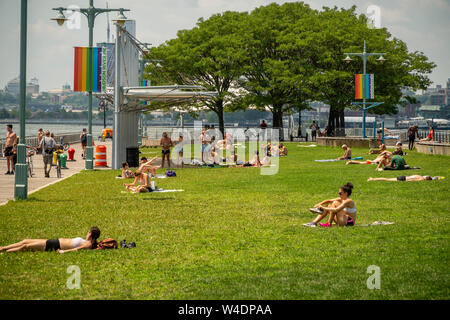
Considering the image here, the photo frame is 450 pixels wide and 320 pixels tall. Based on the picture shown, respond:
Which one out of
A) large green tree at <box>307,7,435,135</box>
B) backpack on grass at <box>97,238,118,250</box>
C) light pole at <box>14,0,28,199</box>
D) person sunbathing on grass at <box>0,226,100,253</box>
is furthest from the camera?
large green tree at <box>307,7,435,135</box>

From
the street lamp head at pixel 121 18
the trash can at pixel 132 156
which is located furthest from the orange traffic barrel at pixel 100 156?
the street lamp head at pixel 121 18

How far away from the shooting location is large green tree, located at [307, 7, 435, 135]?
211 ft

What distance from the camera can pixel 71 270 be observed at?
9727 millimetres

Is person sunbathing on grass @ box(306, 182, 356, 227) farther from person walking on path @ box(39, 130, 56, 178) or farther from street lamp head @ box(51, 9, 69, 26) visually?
street lamp head @ box(51, 9, 69, 26)

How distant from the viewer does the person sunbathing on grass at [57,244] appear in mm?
11219

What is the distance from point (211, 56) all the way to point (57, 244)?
5795 centimetres

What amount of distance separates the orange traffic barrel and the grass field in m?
11.4

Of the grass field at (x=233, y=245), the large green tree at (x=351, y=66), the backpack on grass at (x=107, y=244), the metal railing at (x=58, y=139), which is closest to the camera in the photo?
the grass field at (x=233, y=245)

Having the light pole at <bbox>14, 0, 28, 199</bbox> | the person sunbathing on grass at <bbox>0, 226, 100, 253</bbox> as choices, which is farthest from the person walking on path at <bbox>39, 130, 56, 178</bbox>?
the person sunbathing on grass at <bbox>0, 226, 100, 253</bbox>

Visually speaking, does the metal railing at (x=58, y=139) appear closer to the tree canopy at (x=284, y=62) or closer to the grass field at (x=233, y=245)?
the tree canopy at (x=284, y=62)

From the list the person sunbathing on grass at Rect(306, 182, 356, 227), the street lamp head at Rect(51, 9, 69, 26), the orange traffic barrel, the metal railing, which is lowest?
the person sunbathing on grass at Rect(306, 182, 356, 227)

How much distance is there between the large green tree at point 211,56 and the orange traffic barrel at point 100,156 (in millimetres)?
31342

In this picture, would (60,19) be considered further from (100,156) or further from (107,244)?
(107,244)

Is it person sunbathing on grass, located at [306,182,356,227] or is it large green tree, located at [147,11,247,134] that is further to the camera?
large green tree, located at [147,11,247,134]
